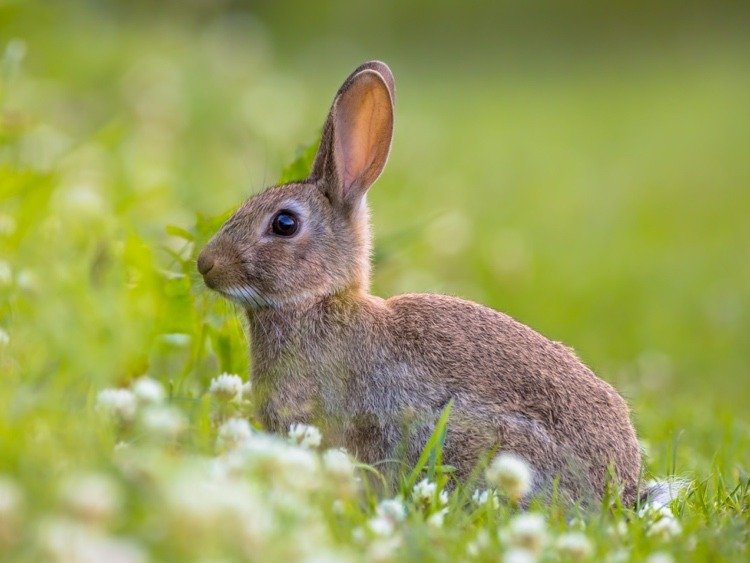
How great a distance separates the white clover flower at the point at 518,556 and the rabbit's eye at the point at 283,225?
2204 millimetres

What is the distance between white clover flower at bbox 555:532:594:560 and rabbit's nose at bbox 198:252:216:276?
2.15m

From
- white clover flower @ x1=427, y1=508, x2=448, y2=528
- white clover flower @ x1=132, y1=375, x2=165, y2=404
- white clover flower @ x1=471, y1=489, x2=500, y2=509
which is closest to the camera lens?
white clover flower @ x1=132, y1=375, x2=165, y2=404

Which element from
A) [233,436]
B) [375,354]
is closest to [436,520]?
[233,436]

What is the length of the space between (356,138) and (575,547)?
2584mm

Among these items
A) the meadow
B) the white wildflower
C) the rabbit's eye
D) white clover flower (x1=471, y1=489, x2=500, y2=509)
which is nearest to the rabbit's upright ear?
the rabbit's eye

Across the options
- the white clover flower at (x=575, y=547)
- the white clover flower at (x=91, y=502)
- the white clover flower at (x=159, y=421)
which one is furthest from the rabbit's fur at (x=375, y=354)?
the white clover flower at (x=91, y=502)

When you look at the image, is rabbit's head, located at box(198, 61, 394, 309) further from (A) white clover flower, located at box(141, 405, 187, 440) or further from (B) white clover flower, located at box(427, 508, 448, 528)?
(A) white clover flower, located at box(141, 405, 187, 440)

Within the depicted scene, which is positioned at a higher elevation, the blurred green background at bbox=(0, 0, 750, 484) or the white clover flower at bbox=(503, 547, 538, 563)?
the blurred green background at bbox=(0, 0, 750, 484)

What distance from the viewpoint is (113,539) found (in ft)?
8.82

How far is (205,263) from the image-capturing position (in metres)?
4.99

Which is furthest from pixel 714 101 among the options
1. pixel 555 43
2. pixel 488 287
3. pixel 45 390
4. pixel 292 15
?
pixel 45 390

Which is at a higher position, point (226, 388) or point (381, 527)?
point (226, 388)

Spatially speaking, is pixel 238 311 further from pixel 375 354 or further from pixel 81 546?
pixel 81 546

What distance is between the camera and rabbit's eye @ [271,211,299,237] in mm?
5215
